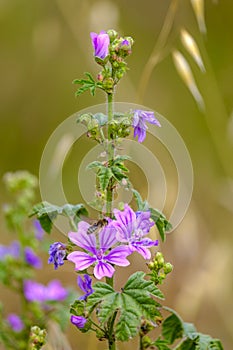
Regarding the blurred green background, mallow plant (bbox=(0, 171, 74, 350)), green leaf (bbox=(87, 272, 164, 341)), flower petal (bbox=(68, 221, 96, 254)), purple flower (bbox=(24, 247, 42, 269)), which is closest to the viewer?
green leaf (bbox=(87, 272, 164, 341))

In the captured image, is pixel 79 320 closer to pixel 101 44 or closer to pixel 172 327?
pixel 172 327

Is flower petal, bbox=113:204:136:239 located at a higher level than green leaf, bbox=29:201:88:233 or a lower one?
lower

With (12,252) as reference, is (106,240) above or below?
below

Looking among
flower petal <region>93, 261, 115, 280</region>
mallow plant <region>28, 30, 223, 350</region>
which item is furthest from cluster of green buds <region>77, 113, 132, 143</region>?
flower petal <region>93, 261, 115, 280</region>

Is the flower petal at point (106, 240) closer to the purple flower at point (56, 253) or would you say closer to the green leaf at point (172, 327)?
the purple flower at point (56, 253)

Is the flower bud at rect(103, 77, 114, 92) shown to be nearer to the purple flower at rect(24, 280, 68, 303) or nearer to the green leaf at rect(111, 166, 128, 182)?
the green leaf at rect(111, 166, 128, 182)

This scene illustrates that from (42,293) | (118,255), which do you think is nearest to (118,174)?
(118,255)

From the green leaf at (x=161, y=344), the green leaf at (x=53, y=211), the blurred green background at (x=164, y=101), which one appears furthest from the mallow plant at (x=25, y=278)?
the green leaf at (x=161, y=344)

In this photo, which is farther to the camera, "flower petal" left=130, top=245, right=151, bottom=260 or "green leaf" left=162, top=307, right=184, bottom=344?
"green leaf" left=162, top=307, right=184, bottom=344
